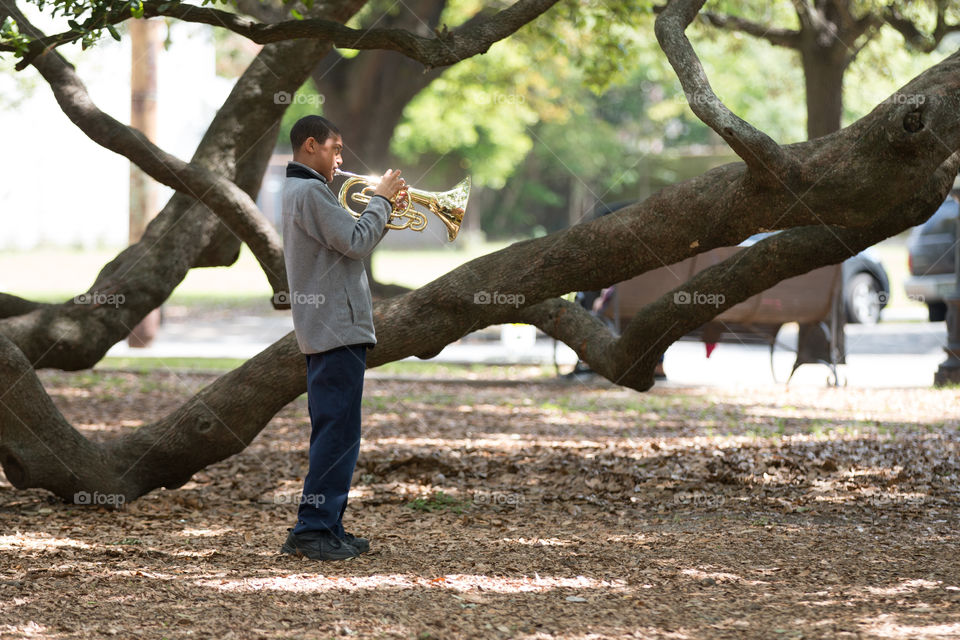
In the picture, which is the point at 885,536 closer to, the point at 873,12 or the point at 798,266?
the point at 798,266

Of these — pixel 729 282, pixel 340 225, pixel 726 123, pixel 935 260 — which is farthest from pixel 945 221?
pixel 340 225

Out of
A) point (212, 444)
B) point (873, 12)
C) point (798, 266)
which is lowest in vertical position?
point (212, 444)

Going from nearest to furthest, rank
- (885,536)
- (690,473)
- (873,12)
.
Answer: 1. (885,536)
2. (690,473)
3. (873,12)

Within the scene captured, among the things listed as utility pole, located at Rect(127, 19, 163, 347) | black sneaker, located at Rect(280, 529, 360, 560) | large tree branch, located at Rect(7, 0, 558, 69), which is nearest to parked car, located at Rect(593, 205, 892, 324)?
utility pole, located at Rect(127, 19, 163, 347)

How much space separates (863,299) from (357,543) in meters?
14.5

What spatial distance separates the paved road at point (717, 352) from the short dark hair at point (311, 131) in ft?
25.7

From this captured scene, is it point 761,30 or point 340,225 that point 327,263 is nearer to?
point 340,225

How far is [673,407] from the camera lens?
1037cm

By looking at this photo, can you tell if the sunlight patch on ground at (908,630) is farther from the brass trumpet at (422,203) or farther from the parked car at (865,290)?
the parked car at (865,290)

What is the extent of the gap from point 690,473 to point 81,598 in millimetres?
3917

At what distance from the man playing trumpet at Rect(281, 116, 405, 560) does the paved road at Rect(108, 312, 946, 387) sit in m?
7.77

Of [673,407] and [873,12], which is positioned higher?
[873,12]

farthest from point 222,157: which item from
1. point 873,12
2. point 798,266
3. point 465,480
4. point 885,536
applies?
point 873,12

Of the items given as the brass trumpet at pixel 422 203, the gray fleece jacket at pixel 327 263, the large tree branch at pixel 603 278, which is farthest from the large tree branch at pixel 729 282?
the gray fleece jacket at pixel 327 263
